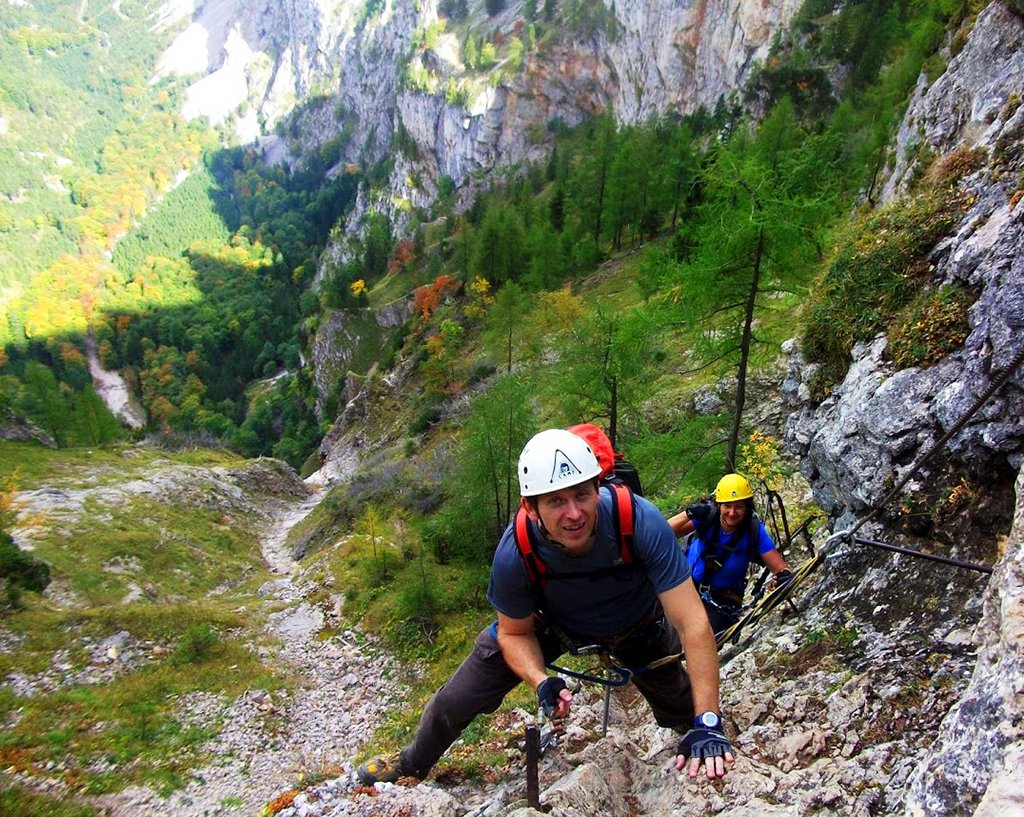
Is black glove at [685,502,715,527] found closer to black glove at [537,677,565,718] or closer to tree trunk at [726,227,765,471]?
black glove at [537,677,565,718]

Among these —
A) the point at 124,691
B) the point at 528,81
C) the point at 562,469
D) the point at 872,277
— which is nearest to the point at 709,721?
the point at 562,469

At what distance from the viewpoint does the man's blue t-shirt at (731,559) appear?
6.45 m

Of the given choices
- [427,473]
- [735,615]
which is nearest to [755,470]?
[735,615]

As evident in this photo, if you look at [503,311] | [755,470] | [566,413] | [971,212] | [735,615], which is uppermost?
[503,311]

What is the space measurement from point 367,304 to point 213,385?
57.2 m

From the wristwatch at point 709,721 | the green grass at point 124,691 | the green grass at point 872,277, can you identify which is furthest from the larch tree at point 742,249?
the green grass at point 124,691

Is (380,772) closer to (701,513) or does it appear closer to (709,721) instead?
(709,721)

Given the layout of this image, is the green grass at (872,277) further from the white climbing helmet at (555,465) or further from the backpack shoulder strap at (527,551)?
the backpack shoulder strap at (527,551)

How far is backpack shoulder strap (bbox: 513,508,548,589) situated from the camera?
4.07 metres

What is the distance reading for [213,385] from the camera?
124625 mm

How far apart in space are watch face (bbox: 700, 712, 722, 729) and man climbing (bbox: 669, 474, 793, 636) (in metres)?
2.96

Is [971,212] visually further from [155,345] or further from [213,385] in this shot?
[155,345]

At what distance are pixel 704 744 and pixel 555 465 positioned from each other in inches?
76.8

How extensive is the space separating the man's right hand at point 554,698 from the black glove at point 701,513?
134 inches
